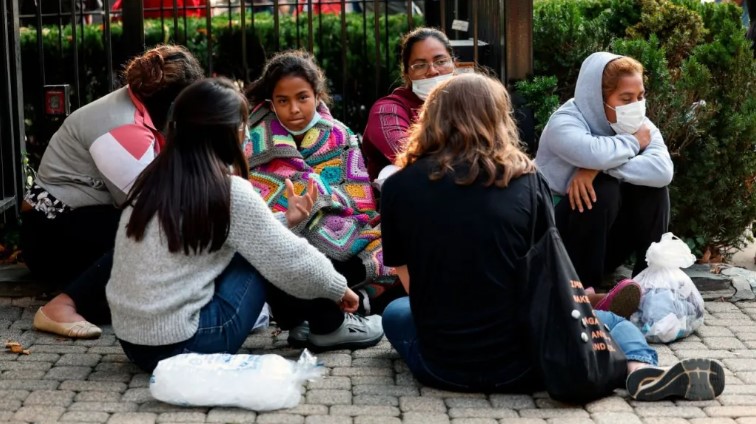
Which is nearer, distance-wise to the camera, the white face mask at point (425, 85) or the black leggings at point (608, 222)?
the black leggings at point (608, 222)

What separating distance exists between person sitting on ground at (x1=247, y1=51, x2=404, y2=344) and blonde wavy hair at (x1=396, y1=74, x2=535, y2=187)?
1120mm

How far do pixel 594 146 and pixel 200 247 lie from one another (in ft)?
6.55

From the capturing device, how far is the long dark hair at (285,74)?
17.9 ft

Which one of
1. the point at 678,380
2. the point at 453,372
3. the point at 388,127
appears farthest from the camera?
the point at 388,127

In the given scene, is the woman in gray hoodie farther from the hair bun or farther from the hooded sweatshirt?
the hair bun

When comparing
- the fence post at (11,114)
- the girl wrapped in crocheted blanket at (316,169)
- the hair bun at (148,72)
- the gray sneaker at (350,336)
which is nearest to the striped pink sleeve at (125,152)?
the hair bun at (148,72)

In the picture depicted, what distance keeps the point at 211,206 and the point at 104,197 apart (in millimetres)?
1402

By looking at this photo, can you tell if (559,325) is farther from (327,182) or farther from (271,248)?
(327,182)

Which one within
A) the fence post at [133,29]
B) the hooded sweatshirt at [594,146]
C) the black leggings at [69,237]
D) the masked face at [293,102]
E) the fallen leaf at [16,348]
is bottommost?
the fallen leaf at [16,348]

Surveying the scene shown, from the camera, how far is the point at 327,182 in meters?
5.59

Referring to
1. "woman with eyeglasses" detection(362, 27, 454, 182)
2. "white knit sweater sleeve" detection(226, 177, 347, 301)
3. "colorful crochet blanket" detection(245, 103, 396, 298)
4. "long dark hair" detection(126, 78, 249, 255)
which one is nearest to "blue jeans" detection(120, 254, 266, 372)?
"white knit sweater sleeve" detection(226, 177, 347, 301)

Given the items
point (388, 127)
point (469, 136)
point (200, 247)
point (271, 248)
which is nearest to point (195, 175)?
point (200, 247)

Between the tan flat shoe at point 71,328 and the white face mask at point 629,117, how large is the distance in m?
2.53

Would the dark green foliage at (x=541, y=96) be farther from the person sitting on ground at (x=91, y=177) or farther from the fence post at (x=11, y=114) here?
the fence post at (x=11, y=114)
